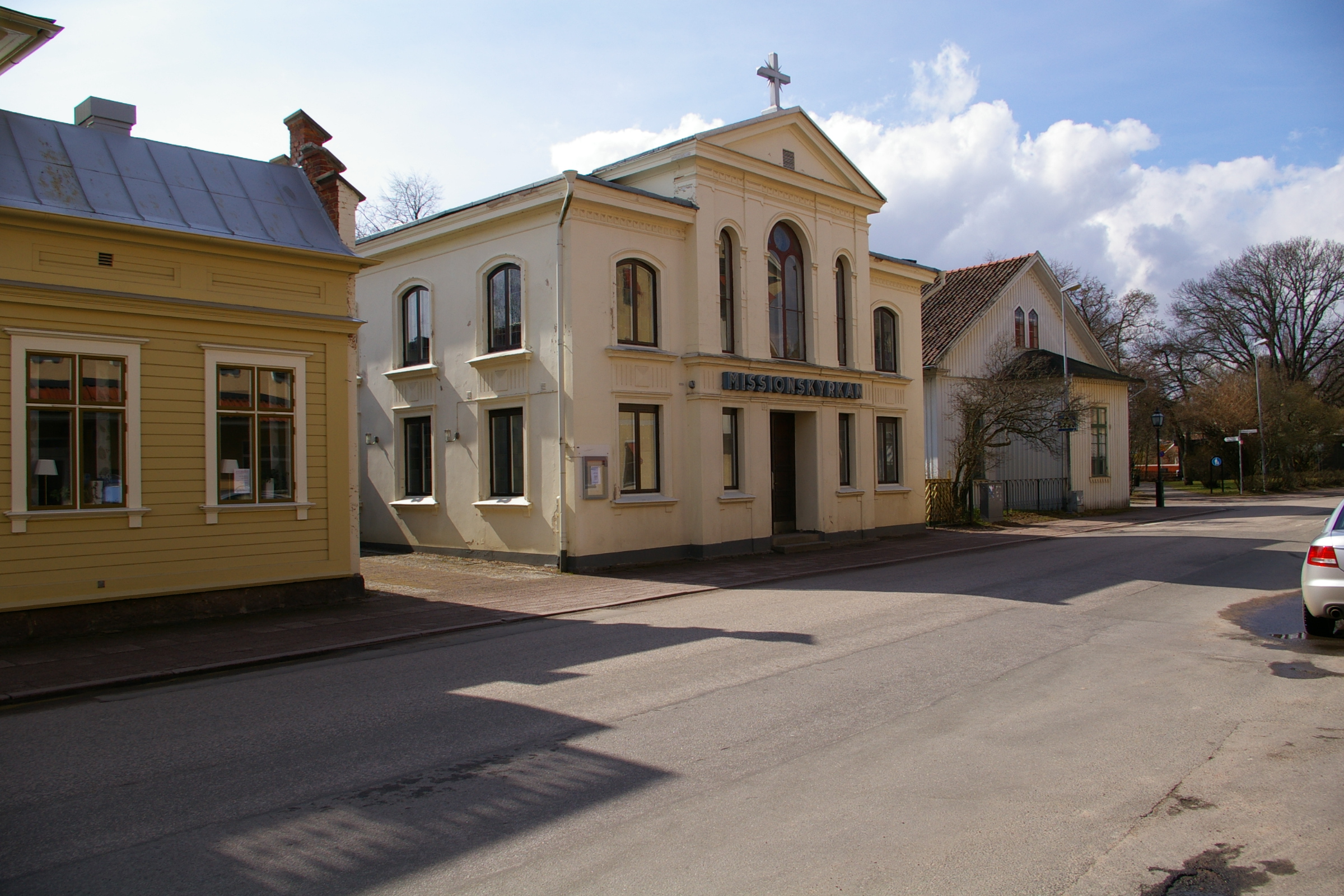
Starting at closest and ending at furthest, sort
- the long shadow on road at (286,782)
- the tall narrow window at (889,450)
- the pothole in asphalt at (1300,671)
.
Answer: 1. the long shadow on road at (286,782)
2. the pothole in asphalt at (1300,671)
3. the tall narrow window at (889,450)

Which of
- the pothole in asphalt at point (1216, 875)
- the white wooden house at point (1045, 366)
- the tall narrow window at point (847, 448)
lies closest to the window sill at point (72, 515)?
the pothole in asphalt at point (1216, 875)

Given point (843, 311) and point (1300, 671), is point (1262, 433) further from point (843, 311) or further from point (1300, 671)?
point (1300, 671)

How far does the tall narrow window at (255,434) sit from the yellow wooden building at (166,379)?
25 mm

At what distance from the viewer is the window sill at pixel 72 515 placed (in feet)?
35.2

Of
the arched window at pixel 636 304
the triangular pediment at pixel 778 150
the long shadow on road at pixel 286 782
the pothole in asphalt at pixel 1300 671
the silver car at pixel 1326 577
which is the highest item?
the triangular pediment at pixel 778 150

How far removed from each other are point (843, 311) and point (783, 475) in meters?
4.48

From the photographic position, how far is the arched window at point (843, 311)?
73.6 feet

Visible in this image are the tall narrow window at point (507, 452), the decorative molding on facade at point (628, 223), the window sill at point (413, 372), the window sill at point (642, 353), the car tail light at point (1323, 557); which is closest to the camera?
the car tail light at point (1323, 557)

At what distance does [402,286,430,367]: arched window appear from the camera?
2025cm

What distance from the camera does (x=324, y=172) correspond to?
47.5 ft

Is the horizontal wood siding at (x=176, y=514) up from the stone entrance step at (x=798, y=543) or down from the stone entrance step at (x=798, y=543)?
up

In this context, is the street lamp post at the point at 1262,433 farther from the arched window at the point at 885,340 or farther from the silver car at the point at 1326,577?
the silver car at the point at 1326,577

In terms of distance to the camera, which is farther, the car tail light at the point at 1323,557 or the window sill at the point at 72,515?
the window sill at the point at 72,515

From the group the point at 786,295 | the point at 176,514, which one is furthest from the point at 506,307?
the point at 176,514
